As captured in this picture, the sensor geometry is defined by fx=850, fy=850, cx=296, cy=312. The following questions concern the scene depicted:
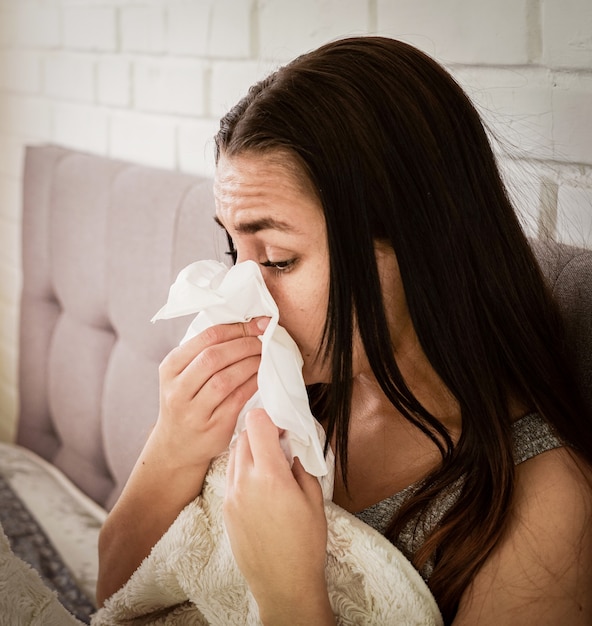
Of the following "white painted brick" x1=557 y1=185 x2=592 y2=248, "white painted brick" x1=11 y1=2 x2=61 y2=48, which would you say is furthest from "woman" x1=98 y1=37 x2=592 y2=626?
"white painted brick" x1=11 y1=2 x2=61 y2=48

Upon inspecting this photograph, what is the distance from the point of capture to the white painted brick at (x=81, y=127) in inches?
72.8

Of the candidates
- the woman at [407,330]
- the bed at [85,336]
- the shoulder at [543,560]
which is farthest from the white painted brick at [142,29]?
the shoulder at [543,560]

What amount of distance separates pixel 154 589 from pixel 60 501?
747 millimetres

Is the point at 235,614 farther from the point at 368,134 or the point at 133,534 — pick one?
the point at 368,134

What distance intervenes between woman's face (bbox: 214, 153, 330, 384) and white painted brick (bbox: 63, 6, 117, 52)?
3.43ft

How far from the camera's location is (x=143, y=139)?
1707 mm

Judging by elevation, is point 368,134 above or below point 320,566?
above

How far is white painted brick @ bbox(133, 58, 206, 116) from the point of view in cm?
154

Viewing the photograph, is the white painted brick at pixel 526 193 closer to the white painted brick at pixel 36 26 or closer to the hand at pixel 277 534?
the hand at pixel 277 534

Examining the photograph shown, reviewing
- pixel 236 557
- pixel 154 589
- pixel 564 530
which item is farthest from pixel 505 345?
pixel 154 589

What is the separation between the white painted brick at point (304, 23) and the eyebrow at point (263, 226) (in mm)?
494

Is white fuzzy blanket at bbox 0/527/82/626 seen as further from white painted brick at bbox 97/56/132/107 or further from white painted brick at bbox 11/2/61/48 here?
white painted brick at bbox 11/2/61/48

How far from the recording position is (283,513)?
78cm

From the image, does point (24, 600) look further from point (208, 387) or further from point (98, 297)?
point (98, 297)
